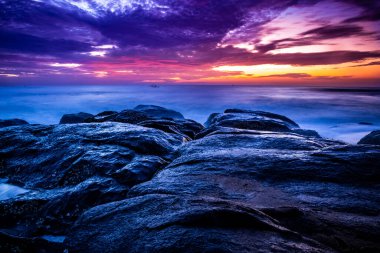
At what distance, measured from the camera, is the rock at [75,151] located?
222 inches

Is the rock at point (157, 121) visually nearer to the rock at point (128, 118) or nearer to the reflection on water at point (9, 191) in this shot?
the rock at point (128, 118)

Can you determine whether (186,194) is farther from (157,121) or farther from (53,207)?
(157,121)

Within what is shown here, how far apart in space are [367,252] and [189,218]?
1884 millimetres

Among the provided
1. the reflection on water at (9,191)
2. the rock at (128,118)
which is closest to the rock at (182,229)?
the reflection on water at (9,191)

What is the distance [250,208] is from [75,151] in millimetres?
4840

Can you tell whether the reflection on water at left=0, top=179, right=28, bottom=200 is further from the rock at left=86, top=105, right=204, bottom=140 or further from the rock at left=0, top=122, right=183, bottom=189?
the rock at left=86, top=105, right=204, bottom=140

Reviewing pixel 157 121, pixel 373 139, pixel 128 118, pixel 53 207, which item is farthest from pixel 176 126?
pixel 373 139

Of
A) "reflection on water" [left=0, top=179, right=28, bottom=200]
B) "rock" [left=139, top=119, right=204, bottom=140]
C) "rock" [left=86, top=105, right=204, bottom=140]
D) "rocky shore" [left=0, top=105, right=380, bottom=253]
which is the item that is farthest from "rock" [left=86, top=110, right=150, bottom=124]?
"reflection on water" [left=0, top=179, right=28, bottom=200]

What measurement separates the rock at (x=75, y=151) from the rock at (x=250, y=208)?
1375 millimetres

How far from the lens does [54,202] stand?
4.60 meters

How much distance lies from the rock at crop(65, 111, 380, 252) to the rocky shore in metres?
0.01

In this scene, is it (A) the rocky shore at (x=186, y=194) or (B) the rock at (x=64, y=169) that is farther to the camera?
(B) the rock at (x=64, y=169)

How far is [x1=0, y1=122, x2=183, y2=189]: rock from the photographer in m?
5.63

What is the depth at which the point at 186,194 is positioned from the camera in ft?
12.8
